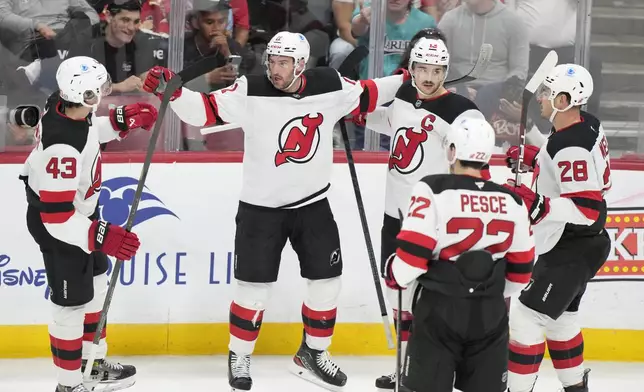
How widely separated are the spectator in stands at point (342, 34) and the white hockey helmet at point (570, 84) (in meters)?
1.58

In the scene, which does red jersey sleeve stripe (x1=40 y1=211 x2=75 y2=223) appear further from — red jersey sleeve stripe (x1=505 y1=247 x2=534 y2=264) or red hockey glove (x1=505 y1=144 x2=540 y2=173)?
red hockey glove (x1=505 y1=144 x2=540 y2=173)

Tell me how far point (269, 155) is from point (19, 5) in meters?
1.94

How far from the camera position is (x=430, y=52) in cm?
400

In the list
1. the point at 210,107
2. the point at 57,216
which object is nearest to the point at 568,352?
the point at 210,107

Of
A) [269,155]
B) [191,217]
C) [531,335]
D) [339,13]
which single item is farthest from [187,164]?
[531,335]

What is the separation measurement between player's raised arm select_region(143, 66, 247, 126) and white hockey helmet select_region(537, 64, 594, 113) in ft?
4.12

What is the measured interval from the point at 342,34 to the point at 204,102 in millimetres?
1517

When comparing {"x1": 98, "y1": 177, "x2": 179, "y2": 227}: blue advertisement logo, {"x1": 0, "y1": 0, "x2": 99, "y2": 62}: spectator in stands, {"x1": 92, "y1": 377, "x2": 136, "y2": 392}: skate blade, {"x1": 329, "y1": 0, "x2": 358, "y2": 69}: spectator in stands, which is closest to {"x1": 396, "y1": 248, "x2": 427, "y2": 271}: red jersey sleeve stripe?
{"x1": 92, "y1": 377, "x2": 136, "y2": 392}: skate blade

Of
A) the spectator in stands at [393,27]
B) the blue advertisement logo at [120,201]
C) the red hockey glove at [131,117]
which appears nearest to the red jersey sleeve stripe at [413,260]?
the red hockey glove at [131,117]

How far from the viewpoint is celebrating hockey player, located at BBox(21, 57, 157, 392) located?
3.82 metres

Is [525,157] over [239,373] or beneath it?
over

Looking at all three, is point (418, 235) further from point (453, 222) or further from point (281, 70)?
point (281, 70)

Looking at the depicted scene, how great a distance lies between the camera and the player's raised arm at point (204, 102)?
158 inches

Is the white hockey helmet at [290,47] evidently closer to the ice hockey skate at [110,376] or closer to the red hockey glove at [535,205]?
the red hockey glove at [535,205]
